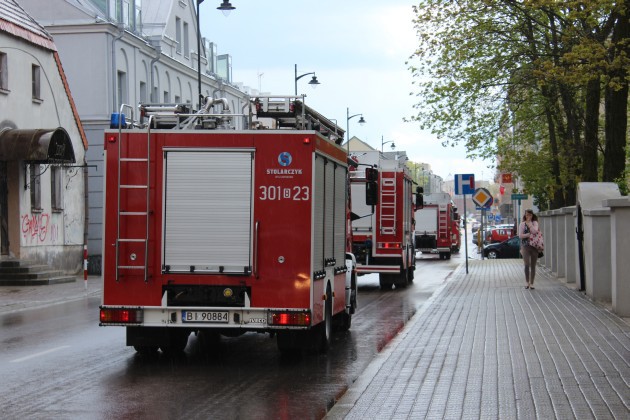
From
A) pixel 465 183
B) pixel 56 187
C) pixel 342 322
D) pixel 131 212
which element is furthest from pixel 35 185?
pixel 131 212

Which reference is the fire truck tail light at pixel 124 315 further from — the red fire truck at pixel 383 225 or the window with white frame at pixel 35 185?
the window with white frame at pixel 35 185

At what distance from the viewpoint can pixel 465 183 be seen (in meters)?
33.3

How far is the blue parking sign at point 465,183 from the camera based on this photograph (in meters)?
33.2

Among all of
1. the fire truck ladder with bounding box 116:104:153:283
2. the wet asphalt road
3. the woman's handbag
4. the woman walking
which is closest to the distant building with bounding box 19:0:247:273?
the woman walking


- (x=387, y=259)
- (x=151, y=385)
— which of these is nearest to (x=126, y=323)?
(x=151, y=385)

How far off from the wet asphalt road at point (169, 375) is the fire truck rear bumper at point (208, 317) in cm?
50

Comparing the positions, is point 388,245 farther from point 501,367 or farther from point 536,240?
point 501,367

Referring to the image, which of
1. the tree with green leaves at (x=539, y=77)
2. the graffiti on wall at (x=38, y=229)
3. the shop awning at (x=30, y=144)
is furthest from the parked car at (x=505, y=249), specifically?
the shop awning at (x=30, y=144)

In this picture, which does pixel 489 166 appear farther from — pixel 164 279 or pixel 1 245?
pixel 164 279

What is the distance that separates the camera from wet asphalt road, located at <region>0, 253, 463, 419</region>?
8969 mm

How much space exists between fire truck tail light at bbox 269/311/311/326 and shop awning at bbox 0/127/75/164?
19349 mm

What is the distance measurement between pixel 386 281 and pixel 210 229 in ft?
53.6

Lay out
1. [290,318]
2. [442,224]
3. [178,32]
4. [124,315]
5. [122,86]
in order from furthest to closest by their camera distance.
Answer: [442,224] < [178,32] < [122,86] < [124,315] < [290,318]

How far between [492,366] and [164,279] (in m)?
3.78
